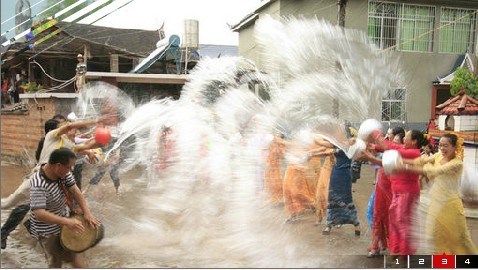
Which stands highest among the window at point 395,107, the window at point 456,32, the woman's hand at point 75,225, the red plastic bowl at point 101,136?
the window at point 456,32

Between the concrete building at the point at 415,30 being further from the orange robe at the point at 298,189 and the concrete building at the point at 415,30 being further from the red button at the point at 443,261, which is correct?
the red button at the point at 443,261

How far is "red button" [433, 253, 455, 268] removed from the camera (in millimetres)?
3475

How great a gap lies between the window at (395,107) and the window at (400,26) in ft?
7.21

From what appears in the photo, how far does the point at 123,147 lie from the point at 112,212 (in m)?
0.80

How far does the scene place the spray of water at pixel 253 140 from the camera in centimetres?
412

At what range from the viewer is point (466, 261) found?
11.4 feet

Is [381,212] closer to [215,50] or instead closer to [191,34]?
[191,34]

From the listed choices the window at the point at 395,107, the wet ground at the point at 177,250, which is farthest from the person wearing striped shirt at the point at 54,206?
the window at the point at 395,107

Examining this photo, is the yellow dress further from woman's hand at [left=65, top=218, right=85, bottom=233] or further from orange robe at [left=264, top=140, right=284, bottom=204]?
woman's hand at [left=65, top=218, right=85, bottom=233]

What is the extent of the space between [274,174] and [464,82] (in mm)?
3751

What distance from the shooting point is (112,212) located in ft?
16.5

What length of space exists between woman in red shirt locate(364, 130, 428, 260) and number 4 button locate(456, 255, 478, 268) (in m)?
0.35

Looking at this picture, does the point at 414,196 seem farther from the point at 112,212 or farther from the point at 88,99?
the point at 88,99

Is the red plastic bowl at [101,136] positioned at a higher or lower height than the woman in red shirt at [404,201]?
higher
